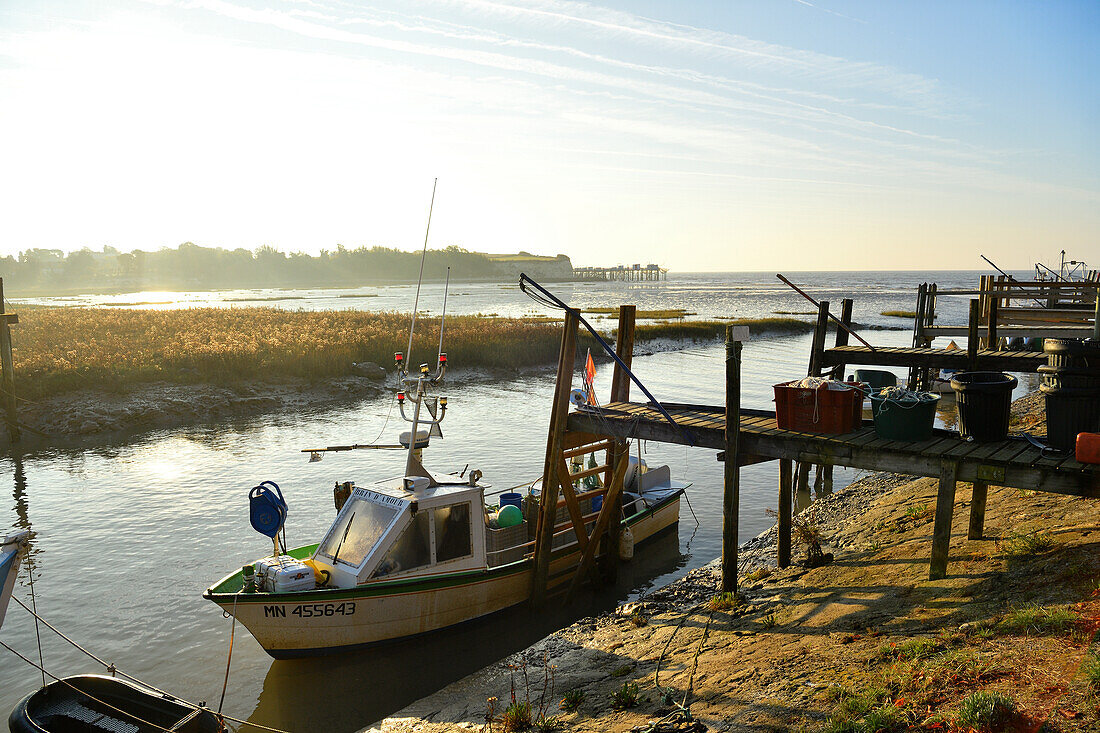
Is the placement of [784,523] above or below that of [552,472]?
below

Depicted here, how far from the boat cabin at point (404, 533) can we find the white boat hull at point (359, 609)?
0.23m

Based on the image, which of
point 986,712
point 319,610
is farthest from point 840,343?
point 319,610

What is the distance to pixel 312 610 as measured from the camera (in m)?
10.0

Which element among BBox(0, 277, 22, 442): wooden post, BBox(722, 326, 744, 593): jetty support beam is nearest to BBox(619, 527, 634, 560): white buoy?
BBox(722, 326, 744, 593): jetty support beam

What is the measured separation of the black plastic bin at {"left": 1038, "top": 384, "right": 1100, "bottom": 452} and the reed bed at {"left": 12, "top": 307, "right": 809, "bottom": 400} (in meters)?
29.8

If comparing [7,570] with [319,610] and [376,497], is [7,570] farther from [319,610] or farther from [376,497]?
[376,497]

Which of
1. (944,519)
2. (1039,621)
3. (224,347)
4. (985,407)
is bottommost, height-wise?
(1039,621)

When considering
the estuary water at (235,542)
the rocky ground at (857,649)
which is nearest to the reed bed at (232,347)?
the estuary water at (235,542)

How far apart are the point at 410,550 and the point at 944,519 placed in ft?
24.5

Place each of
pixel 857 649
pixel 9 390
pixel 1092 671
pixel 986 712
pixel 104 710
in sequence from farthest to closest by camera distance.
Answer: pixel 9 390 < pixel 104 710 < pixel 857 649 < pixel 1092 671 < pixel 986 712

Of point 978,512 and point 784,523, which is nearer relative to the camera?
point 978,512

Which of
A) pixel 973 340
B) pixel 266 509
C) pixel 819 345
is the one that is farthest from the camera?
pixel 819 345

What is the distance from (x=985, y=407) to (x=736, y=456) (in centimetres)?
331

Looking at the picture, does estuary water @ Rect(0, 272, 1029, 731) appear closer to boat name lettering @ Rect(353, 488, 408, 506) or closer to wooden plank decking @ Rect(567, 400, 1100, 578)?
boat name lettering @ Rect(353, 488, 408, 506)
